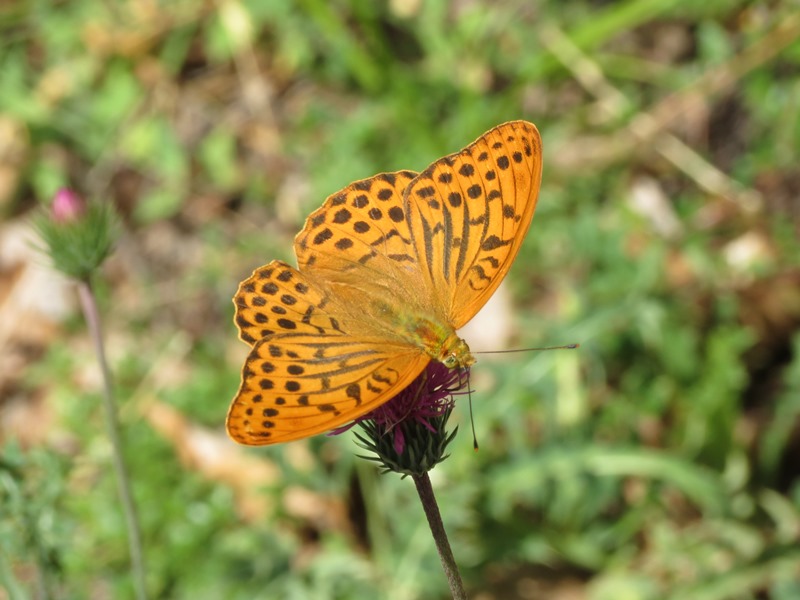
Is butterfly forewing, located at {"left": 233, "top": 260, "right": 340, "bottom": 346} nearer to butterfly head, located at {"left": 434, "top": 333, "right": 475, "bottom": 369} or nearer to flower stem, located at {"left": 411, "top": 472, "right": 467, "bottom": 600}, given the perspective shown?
butterfly head, located at {"left": 434, "top": 333, "right": 475, "bottom": 369}

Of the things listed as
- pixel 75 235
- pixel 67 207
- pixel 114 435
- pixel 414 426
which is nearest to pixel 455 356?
pixel 414 426

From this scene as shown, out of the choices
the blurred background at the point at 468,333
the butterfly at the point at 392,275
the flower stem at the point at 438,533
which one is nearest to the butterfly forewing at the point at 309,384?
the butterfly at the point at 392,275

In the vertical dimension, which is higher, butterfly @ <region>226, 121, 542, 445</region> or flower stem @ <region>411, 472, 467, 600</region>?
butterfly @ <region>226, 121, 542, 445</region>

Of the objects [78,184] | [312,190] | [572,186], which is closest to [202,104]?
[78,184]

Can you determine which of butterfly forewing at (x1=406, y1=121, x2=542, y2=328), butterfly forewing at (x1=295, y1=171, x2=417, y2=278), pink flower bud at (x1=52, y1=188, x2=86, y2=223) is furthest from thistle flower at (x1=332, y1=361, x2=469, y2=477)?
pink flower bud at (x1=52, y1=188, x2=86, y2=223)

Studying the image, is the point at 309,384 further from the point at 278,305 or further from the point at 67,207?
the point at 67,207

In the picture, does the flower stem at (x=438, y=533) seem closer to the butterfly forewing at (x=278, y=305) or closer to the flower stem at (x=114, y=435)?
the butterfly forewing at (x=278, y=305)
